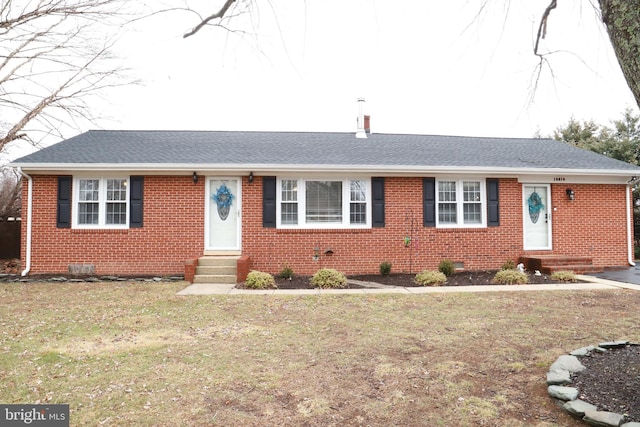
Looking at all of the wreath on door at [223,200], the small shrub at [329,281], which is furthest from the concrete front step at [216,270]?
the small shrub at [329,281]

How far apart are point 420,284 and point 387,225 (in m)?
2.18

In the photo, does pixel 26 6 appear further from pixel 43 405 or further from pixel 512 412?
pixel 512 412

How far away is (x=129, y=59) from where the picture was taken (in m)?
11.6

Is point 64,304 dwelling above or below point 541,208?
below

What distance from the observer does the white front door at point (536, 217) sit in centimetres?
1138

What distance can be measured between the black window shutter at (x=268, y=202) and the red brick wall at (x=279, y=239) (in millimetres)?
139

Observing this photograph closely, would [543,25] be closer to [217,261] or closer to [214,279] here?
[214,279]

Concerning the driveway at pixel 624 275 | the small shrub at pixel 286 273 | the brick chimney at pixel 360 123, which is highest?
the brick chimney at pixel 360 123

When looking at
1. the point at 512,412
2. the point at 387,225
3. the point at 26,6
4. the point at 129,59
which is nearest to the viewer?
the point at 512,412

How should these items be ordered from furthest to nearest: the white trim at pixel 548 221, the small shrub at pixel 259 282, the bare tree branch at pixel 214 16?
1. the white trim at pixel 548 221
2. the small shrub at pixel 259 282
3. the bare tree branch at pixel 214 16

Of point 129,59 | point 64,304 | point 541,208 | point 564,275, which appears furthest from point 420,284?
point 129,59

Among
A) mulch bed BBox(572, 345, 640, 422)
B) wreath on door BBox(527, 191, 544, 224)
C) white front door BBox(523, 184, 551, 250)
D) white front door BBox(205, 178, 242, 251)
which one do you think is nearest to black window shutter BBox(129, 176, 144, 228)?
white front door BBox(205, 178, 242, 251)

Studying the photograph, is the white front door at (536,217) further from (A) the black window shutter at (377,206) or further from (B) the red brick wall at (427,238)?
(A) the black window shutter at (377,206)

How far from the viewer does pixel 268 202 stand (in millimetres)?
10492
